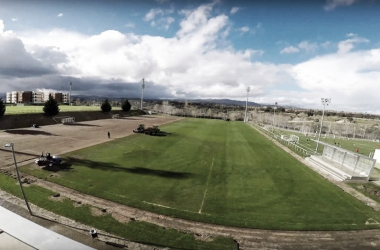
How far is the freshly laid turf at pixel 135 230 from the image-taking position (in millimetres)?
12867

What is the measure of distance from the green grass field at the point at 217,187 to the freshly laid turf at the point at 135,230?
2.10 meters

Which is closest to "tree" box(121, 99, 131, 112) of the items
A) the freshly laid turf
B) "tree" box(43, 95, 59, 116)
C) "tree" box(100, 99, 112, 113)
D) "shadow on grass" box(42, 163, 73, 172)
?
"tree" box(100, 99, 112, 113)

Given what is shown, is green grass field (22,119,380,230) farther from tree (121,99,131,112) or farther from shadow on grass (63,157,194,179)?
tree (121,99,131,112)

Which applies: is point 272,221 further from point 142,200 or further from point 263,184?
point 142,200

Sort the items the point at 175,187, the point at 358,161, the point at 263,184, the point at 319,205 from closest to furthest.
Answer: the point at 319,205
the point at 175,187
the point at 263,184
the point at 358,161

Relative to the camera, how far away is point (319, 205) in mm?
19453

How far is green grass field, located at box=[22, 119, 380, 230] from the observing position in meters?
16.6

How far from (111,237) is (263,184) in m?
15.8

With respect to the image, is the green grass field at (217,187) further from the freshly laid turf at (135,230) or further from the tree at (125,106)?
the tree at (125,106)

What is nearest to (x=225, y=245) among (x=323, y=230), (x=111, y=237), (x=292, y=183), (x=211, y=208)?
(x=211, y=208)

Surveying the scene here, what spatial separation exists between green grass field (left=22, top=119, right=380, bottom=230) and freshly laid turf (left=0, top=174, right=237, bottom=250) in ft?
6.91

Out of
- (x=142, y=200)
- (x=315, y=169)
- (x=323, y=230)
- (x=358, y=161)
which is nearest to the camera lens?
(x=323, y=230)

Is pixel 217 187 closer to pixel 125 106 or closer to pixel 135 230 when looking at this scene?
pixel 135 230

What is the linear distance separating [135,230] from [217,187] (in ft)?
32.4
